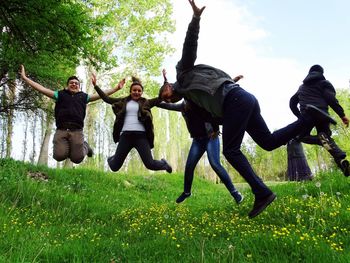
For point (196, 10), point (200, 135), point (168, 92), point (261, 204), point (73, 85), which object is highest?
point (73, 85)

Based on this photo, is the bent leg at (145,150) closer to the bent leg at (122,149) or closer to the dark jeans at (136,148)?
the dark jeans at (136,148)

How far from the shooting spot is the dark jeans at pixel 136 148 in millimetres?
7020

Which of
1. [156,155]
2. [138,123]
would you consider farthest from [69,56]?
[156,155]

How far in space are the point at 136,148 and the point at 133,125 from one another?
18.1 inches

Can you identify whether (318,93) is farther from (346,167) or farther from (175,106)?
(175,106)

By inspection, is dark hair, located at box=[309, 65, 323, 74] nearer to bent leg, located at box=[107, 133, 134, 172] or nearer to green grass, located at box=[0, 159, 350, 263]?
green grass, located at box=[0, 159, 350, 263]

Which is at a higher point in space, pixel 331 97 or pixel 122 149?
pixel 331 97

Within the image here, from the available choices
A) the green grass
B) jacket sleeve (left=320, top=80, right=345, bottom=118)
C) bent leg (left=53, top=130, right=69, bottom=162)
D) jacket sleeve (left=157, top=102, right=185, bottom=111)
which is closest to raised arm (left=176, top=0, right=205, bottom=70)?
jacket sleeve (left=157, top=102, right=185, bottom=111)

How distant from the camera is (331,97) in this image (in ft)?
22.8

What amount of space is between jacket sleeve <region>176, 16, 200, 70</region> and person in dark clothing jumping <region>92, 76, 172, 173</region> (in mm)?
2346

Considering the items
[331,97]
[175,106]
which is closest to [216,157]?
[175,106]

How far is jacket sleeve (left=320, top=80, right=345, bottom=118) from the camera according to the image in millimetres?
6895

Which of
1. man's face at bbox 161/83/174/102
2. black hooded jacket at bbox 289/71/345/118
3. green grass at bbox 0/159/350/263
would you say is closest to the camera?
green grass at bbox 0/159/350/263

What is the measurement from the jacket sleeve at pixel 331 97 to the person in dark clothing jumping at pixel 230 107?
265 cm
